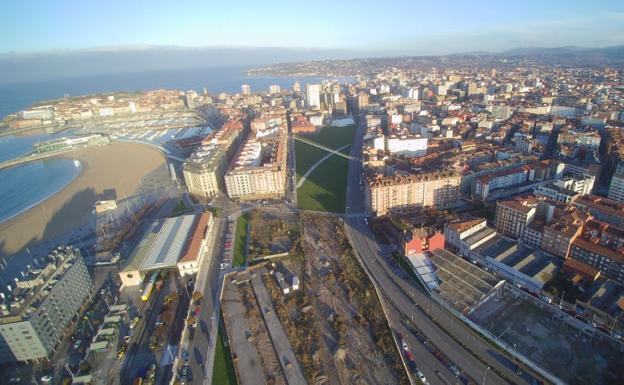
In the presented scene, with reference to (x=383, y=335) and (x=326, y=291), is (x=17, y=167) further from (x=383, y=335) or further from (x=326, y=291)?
(x=383, y=335)

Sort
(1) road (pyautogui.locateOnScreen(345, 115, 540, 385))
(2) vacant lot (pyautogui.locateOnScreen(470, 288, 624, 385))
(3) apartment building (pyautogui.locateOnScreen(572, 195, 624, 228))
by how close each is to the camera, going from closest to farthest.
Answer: (2) vacant lot (pyautogui.locateOnScreen(470, 288, 624, 385))
(1) road (pyautogui.locateOnScreen(345, 115, 540, 385))
(3) apartment building (pyautogui.locateOnScreen(572, 195, 624, 228))

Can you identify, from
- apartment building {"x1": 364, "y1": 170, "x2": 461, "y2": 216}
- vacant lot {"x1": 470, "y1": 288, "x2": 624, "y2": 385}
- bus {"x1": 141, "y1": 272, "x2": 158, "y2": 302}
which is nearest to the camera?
vacant lot {"x1": 470, "y1": 288, "x2": 624, "y2": 385}

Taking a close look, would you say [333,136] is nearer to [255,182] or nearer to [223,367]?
[255,182]

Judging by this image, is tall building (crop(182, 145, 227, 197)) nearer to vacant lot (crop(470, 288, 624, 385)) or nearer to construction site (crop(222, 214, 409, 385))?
construction site (crop(222, 214, 409, 385))

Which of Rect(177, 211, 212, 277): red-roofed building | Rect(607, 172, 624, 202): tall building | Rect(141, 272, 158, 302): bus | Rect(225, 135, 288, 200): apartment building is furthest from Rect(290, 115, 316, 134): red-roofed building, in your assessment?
Rect(141, 272, 158, 302): bus

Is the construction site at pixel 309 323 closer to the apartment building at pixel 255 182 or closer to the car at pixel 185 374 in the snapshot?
the car at pixel 185 374

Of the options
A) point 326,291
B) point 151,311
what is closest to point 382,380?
point 326,291

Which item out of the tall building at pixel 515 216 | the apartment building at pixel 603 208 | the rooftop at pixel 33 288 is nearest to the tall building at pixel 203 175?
the rooftop at pixel 33 288
